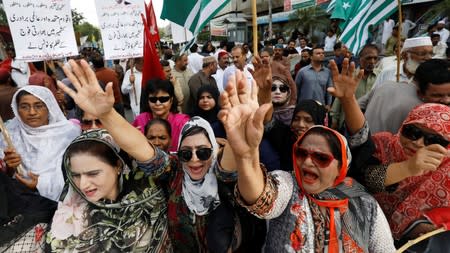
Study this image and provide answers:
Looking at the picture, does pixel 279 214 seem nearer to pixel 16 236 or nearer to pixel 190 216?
pixel 190 216

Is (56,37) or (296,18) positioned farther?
(296,18)

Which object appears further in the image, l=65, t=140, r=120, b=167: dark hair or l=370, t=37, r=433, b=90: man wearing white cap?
l=370, t=37, r=433, b=90: man wearing white cap

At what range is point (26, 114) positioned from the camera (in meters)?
2.25

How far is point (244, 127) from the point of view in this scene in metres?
1.24

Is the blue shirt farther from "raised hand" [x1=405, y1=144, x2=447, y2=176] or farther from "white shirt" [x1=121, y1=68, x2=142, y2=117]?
"raised hand" [x1=405, y1=144, x2=447, y2=176]

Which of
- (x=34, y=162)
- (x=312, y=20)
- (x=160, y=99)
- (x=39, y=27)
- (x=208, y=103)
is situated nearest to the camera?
(x=34, y=162)

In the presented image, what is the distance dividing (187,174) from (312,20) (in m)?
21.9

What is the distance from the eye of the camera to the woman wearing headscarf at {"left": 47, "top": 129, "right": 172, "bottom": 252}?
1.51m

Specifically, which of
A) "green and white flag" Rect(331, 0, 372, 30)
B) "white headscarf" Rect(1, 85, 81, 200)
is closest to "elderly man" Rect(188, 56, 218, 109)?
"green and white flag" Rect(331, 0, 372, 30)

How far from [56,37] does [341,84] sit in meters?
2.68

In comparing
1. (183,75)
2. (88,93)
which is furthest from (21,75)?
(88,93)

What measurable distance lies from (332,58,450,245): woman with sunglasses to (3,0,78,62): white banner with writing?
261 cm

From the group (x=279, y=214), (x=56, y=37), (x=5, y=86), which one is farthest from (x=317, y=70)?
(x=5, y=86)

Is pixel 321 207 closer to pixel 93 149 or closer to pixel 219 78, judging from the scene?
pixel 93 149
